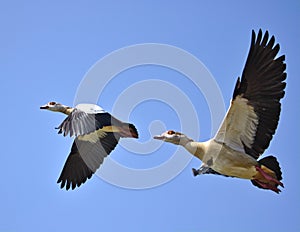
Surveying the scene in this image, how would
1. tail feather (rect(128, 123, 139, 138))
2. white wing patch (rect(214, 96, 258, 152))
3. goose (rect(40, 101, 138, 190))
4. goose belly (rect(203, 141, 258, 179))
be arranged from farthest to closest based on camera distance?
tail feather (rect(128, 123, 139, 138)), goose (rect(40, 101, 138, 190)), goose belly (rect(203, 141, 258, 179)), white wing patch (rect(214, 96, 258, 152))

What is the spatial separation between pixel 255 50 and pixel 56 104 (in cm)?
675

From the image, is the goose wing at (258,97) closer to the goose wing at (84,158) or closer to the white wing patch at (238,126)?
the white wing patch at (238,126)

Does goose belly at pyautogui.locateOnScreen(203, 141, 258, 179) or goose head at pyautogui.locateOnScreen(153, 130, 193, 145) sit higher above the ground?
goose head at pyautogui.locateOnScreen(153, 130, 193, 145)

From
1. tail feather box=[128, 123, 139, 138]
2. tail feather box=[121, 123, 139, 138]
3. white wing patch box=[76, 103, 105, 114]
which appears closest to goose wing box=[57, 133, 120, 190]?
tail feather box=[121, 123, 139, 138]

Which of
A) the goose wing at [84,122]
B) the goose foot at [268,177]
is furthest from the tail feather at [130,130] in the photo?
the goose foot at [268,177]

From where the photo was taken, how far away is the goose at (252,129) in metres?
9.41

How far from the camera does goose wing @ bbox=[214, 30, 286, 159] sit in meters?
9.39

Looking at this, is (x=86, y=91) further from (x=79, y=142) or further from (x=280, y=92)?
(x=280, y=92)

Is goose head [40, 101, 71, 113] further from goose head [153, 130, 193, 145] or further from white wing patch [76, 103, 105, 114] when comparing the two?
goose head [153, 130, 193, 145]

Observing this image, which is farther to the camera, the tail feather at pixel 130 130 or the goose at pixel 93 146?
the tail feather at pixel 130 130

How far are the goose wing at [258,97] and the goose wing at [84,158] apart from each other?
388 centimetres

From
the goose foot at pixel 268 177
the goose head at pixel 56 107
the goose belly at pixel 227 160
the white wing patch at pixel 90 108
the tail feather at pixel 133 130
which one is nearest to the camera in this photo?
the goose foot at pixel 268 177

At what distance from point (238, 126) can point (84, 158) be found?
15.7ft

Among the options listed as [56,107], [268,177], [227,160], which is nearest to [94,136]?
[56,107]
